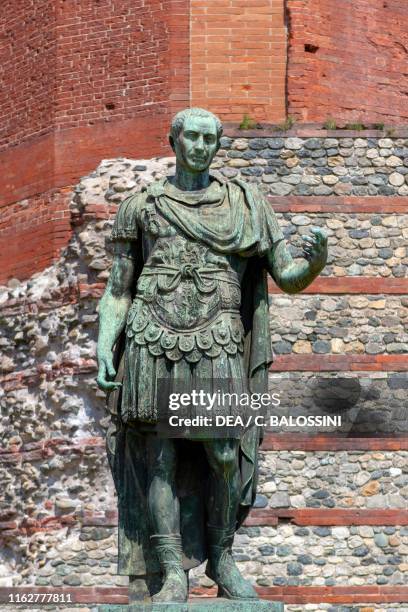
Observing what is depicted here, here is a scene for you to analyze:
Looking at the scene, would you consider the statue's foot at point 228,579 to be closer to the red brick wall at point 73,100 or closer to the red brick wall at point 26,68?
the red brick wall at point 73,100

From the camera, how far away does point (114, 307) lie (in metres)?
10.4

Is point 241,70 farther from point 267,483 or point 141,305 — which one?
point 141,305

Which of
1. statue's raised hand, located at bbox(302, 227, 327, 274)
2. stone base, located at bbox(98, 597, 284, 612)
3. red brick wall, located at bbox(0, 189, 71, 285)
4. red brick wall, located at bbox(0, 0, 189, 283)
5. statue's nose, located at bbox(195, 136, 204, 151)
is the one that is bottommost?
stone base, located at bbox(98, 597, 284, 612)

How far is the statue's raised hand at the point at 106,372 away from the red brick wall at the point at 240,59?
1358cm

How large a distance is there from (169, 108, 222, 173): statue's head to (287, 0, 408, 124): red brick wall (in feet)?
43.4

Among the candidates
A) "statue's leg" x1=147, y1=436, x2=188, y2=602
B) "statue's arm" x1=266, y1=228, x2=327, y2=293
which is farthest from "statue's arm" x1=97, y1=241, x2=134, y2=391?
"statue's arm" x1=266, y1=228, x2=327, y2=293

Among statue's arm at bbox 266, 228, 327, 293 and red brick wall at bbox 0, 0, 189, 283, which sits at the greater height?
→ red brick wall at bbox 0, 0, 189, 283

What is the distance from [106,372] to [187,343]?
1.61 feet

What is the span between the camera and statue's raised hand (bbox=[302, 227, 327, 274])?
10.1 meters

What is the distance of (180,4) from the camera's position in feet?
78.5

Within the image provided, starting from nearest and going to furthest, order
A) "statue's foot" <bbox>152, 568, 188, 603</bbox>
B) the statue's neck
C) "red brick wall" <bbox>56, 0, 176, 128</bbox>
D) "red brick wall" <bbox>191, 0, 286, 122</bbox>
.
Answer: "statue's foot" <bbox>152, 568, 188, 603</bbox> < the statue's neck < "red brick wall" <bbox>191, 0, 286, 122</bbox> < "red brick wall" <bbox>56, 0, 176, 128</bbox>

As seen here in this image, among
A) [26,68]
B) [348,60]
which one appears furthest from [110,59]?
[348,60]

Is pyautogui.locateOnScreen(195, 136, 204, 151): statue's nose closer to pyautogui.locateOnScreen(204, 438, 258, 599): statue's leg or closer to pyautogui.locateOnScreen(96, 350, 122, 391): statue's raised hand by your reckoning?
pyautogui.locateOnScreen(96, 350, 122, 391): statue's raised hand

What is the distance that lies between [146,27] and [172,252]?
14448mm
